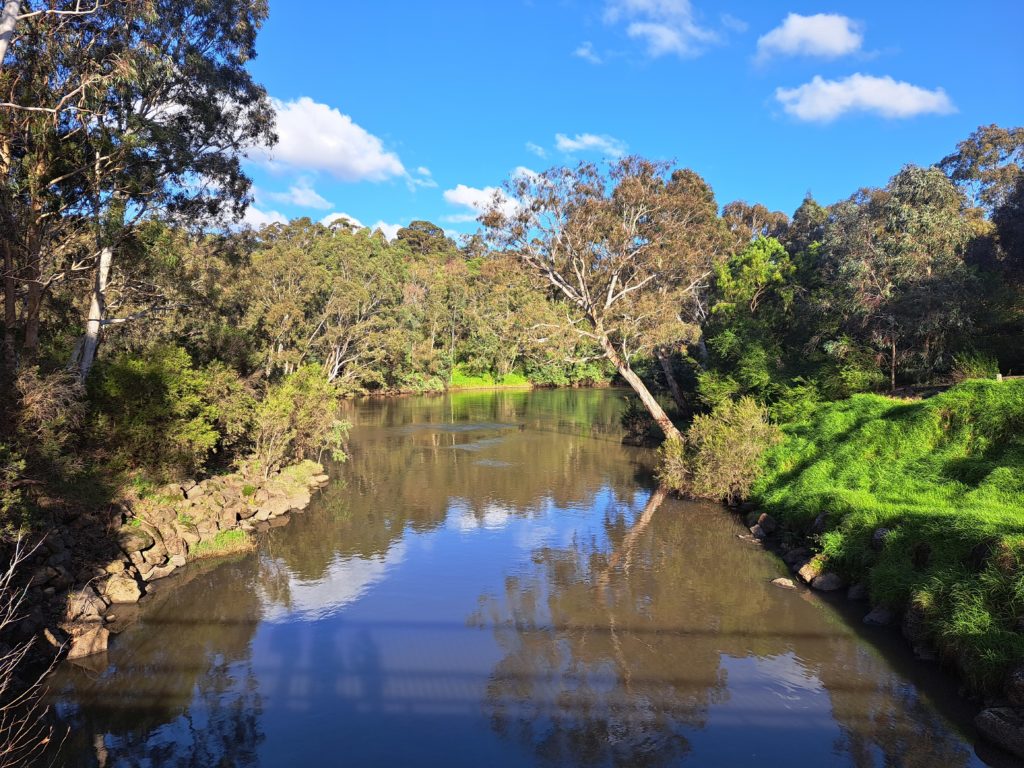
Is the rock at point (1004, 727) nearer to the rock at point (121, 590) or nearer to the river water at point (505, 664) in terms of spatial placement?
the river water at point (505, 664)

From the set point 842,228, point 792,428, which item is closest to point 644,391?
point 792,428

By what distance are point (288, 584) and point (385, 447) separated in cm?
1808

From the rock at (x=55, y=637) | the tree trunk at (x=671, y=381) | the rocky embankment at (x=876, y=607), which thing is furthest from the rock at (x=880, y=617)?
the tree trunk at (x=671, y=381)

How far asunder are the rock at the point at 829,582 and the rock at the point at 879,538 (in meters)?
1.02

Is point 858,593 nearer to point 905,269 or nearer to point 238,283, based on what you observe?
point 905,269

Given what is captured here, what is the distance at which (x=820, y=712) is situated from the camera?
8.66m

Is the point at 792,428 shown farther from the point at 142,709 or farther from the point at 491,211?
the point at 142,709

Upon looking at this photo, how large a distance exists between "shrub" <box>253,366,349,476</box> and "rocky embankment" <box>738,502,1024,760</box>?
14918mm

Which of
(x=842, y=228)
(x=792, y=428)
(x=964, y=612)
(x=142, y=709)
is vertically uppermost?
(x=842, y=228)

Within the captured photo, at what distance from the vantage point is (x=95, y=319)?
16.1 m

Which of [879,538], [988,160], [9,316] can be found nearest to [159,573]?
[9,316]

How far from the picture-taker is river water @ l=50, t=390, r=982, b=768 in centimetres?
803

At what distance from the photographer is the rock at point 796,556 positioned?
46.3ft

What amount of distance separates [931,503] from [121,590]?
16895 mm
